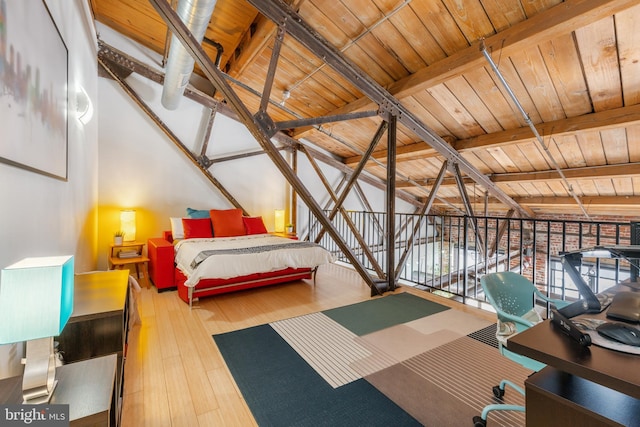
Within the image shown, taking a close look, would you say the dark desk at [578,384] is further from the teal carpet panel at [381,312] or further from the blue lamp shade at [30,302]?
the teal carpet panel at [381,312]

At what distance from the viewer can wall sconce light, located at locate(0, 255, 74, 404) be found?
760 millimetres

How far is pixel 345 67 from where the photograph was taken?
10.4 ft

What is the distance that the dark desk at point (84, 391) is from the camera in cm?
85

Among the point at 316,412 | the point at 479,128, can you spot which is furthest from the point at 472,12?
the point at 316,412

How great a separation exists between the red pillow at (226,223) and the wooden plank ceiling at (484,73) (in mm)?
1952

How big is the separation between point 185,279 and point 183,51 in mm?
2545

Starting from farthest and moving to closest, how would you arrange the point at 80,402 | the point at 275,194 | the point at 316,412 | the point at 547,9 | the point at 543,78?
the point at 275,194 → the point at 543,78 → the point at 547,9 → the point at 316,412 → the point at 80,402

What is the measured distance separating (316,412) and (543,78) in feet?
12.4

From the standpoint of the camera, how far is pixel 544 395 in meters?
0.78

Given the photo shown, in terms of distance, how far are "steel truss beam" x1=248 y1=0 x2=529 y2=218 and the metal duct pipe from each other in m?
0.47

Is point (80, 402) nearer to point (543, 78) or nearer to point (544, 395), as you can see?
point (544, 395)

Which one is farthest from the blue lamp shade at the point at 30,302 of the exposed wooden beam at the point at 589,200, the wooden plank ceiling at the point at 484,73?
the exposed wooden beam at the point at 589,200

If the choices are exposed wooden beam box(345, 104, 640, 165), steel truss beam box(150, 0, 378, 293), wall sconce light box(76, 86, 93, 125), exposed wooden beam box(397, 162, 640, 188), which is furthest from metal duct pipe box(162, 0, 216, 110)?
exposed wooden beam box(397, 162, 640, 188)

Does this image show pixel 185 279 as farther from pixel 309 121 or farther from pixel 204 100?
pixel 204 100
